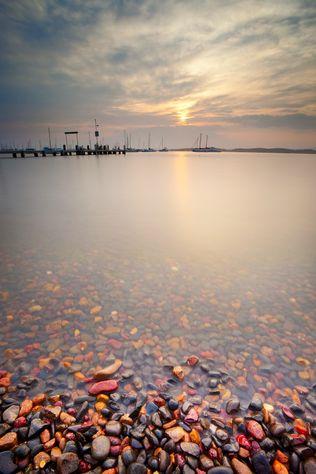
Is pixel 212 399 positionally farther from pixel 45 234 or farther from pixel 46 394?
pixel 45 234

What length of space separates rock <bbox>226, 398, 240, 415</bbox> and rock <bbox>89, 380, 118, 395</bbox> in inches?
58.8

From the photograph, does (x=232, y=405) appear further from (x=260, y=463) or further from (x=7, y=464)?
(x=7, y=464)

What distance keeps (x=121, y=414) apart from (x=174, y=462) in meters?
0.79

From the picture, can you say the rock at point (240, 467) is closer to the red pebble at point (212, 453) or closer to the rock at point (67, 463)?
the red pebble at point (212, 453)

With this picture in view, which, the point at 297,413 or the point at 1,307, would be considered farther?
the point at 1,307

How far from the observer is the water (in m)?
3.73

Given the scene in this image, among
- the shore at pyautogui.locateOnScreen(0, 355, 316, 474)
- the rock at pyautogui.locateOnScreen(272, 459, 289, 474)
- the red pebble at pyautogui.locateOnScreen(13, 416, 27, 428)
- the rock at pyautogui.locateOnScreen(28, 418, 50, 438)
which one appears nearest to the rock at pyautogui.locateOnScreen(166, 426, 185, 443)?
the shore at pyautogui.locateOnScreen(0, 355, 316, 474)

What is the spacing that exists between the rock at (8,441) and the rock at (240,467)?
90.2 inches

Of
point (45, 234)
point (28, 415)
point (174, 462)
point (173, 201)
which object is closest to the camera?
point (174, 462)

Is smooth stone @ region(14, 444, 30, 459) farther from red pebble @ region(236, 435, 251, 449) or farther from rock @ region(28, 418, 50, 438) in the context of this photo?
red pebble @ region(236, 435, 251, 449)

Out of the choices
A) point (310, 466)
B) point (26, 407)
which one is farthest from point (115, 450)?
point (310, 466)

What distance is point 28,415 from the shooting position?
9.60 ft

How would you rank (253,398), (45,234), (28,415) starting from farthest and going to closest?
(45,234), (253,398), (28,415)

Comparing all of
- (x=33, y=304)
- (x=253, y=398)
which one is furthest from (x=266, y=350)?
(x=33, y=304)
